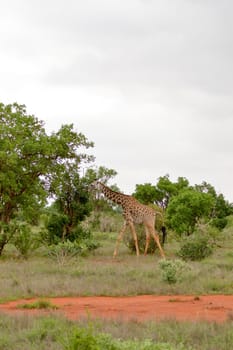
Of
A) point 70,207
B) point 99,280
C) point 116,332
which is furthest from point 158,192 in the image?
point 116,332

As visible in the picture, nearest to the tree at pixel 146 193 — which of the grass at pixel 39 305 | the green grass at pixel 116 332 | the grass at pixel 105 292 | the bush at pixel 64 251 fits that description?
the grass at pixel 105 292

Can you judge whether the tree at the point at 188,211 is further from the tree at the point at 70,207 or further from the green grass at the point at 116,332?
the green grass at the point at 116,332

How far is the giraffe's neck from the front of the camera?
23.9 metres

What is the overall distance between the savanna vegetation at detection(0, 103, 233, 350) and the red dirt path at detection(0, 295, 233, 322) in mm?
725

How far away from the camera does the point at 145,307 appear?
11.9 m

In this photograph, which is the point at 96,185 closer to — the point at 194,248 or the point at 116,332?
the point at 194,248

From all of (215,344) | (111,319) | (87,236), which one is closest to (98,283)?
(111,319)

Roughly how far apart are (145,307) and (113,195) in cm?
1220

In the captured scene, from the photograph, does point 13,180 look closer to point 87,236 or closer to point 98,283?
point 87,236

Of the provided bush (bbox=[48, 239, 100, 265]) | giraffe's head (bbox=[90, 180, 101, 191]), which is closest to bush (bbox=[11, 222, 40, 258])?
bush (bbox=[48, 239, 100, 265])

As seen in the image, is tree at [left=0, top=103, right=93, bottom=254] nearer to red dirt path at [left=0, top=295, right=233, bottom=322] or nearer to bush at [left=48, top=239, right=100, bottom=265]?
bush at [left=48, top=239, right=100, bottom=265]

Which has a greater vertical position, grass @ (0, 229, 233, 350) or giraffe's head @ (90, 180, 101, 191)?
giraffe's head @ (90, 180, 101, 191)

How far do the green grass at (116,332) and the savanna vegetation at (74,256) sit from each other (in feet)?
0.06

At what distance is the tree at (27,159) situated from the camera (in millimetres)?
22672
